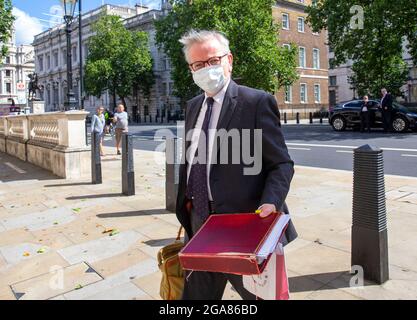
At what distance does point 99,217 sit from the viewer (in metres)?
5.97

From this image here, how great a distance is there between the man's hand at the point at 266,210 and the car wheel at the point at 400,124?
1749cm

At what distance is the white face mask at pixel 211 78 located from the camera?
228 cm

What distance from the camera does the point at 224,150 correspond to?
7.37ft

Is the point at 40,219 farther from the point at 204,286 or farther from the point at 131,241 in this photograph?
the point at 204,286

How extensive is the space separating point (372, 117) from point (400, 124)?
1.44 m

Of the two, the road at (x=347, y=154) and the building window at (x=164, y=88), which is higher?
the building window at (x=164, y=88)

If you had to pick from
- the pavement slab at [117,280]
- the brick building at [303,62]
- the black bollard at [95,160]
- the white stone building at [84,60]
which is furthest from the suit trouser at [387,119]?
the white stone building at [84,60]

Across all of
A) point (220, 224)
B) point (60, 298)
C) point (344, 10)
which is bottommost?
point (60, 298)

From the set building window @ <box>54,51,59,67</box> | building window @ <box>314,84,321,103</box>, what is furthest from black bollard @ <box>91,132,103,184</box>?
building window @ <box>54,51,59,67</box>

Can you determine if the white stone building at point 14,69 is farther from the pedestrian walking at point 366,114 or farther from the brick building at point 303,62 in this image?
the pedestrian walking at point 366,114

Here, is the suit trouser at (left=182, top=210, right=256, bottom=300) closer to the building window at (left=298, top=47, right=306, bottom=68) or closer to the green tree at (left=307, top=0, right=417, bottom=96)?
the green tree at (left=307, top=0, right=417, bottom=96)
